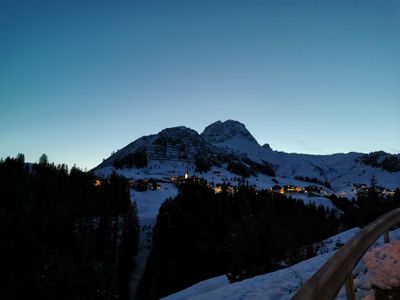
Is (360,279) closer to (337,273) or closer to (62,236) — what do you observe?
(337,273)

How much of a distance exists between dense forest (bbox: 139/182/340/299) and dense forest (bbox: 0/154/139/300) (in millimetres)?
7989

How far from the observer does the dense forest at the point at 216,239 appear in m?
31.6

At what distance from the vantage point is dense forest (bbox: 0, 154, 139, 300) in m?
50.8

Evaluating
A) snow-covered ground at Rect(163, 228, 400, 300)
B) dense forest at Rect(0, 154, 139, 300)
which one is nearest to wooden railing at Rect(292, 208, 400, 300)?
snow-covered ground at Rect(163, 228, 400, 300)

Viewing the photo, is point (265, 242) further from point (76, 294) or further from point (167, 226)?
point (167, 226)

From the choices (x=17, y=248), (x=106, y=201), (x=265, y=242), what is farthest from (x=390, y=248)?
(x=106, y=201)

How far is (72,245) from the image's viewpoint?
87.5 metres

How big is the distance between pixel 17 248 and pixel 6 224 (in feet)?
34.8

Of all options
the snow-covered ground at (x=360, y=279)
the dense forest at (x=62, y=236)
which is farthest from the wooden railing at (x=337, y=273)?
the dense forest at (x=62, y=236)

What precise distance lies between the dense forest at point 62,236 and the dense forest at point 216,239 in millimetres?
7989

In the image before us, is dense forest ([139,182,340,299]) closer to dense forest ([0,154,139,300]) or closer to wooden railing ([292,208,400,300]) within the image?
dense forest ([0,154,139,300])

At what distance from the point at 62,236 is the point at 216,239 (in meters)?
35.2

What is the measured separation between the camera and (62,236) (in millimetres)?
88625

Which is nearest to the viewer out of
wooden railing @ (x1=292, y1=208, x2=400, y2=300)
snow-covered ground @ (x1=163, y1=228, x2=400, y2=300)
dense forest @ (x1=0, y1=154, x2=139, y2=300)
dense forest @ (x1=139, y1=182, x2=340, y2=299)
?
wooden railing @ (x1=292, y1=208, x2=400, y2=300)
